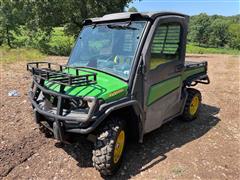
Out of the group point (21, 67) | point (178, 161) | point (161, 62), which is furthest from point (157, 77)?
point (21, 67)

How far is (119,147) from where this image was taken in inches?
151

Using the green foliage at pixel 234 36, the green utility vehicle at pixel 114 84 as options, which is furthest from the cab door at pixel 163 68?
the green foliage at pixel 234 36

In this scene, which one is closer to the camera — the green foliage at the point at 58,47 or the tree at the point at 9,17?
the green foliage at the point at 58,47

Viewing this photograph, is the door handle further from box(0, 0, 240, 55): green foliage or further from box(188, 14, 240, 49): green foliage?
box(188, 14, 240, 49): green foliage

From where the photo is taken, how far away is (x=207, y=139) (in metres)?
5.04

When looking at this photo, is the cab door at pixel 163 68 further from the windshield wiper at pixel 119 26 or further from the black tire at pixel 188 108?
the black tire at pixel 188 108

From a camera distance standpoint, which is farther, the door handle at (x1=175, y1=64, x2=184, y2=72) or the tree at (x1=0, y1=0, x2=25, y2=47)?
the tree at (x1=0, y1=0, x2=25, y2=47)

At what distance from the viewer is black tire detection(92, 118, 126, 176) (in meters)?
3.48

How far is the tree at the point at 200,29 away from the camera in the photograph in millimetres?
72500

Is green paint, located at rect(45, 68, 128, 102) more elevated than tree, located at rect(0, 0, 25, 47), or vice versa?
tree, located at rect(0, 0, 25, 47)

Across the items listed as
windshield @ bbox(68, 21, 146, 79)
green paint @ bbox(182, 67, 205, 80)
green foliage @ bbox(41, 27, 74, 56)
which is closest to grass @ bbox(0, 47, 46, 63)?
green foliage @ bbox(41, 27, 74, 56)

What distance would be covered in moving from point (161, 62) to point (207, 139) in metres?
1.82

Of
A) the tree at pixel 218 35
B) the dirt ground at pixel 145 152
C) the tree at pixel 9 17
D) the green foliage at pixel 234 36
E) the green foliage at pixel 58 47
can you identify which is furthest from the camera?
the tree at pixel 218 35

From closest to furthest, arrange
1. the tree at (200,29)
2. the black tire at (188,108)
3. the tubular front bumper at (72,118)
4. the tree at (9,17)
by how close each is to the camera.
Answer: the tubular front bumper at (72,118)
the black tire at (188,108)
the tree at (9,17)
the tree at (200,29)
